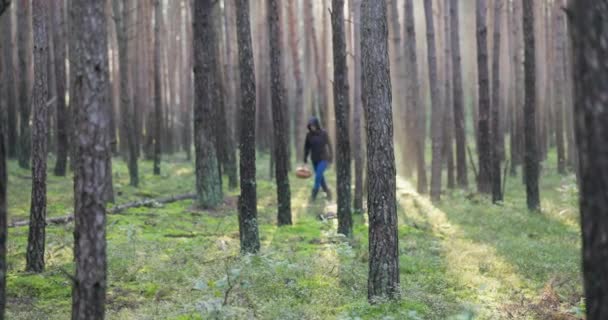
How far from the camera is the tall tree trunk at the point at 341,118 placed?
11.1m

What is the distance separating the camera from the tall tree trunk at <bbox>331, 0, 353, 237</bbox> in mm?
11117

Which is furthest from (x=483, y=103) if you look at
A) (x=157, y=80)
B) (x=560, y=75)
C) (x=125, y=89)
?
(x=157, y=80)

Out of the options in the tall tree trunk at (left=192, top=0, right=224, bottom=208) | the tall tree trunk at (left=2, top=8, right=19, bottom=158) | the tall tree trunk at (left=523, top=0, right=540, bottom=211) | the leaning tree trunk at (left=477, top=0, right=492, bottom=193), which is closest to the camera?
the tall tree trunk at (left=523, top=0, right=540, bottom=211)

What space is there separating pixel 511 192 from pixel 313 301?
11.9 meters

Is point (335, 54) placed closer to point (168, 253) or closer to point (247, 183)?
point (247, 183)

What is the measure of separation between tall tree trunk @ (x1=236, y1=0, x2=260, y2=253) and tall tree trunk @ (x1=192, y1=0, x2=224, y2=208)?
4.16 meters

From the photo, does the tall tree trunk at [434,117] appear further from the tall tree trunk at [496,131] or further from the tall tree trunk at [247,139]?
the tall tree trunk at [247,139]

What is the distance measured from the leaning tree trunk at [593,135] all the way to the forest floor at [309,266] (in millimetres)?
1294

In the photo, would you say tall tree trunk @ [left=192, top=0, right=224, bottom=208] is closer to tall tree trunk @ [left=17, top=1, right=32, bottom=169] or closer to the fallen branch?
the fallen branch

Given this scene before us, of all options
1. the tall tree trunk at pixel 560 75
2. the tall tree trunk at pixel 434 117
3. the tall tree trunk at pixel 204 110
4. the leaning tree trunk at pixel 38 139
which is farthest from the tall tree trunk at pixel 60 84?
the tall tree trunk at pixel 560 75

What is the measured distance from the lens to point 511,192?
18328 mm

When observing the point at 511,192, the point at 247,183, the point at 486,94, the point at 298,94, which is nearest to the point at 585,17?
the point at 247,183

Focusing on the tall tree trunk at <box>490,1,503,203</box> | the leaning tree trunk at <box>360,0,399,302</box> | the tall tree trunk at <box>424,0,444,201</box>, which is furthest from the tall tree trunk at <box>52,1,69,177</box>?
the leaning tree trunk at <box>360,0,399,302</box>

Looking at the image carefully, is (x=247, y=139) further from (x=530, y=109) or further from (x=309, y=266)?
(x=530, y=109)
